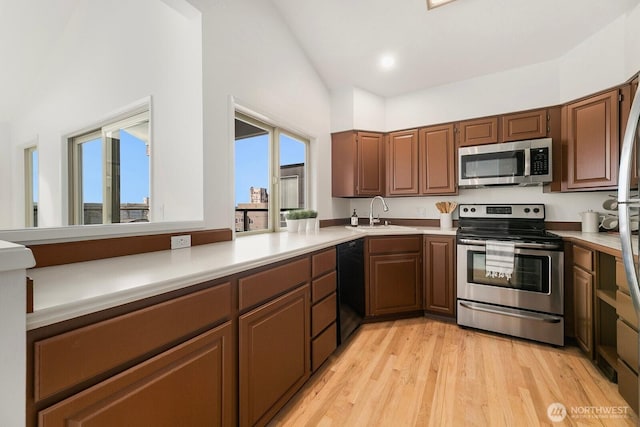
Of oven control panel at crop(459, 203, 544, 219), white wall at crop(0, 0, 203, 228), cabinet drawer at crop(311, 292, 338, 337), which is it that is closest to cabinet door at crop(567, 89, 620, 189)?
oven control panel at crop(459, 203, 544, 219)

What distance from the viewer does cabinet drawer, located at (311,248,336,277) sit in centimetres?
184

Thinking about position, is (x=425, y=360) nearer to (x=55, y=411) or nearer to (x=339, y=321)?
(x=339, y=321)

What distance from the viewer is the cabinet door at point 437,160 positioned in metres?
3.06

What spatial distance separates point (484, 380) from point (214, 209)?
2.14m

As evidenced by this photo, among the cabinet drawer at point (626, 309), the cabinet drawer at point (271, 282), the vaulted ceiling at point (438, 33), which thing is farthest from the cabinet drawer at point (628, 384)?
the vaulted ceiling at point (438, 33)

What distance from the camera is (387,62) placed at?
300 centimetres

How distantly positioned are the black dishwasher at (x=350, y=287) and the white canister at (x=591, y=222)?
2.02 meters

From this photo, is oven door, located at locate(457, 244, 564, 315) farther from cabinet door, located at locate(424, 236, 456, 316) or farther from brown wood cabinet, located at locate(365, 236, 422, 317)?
brown wood cabinet, located at locate(365, 236, 422, 317)

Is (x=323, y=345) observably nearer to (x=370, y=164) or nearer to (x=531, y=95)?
(x=370, y=164)

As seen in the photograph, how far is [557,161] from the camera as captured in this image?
262 cm

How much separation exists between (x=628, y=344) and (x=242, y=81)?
299 cm

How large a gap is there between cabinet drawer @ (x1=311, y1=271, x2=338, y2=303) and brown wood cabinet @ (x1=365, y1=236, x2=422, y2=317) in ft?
2.30

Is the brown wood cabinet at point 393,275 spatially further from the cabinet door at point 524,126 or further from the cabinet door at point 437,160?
the cabinet door at point 524,126

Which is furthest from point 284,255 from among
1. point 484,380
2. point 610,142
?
point 610,142
